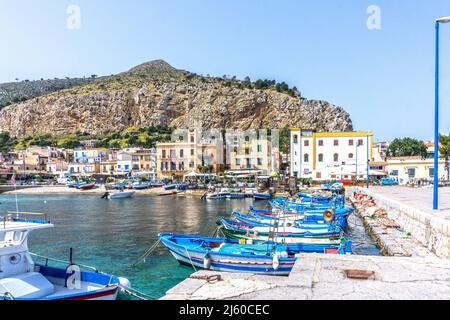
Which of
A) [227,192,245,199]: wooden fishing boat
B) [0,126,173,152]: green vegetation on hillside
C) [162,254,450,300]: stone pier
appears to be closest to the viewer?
[162,254,450,300]: stone pier

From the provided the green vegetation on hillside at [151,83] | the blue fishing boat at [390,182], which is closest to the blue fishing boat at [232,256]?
the blue fishing boat at [390,182]

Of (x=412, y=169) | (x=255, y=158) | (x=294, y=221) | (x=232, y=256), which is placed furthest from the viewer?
(x=255, y=158)

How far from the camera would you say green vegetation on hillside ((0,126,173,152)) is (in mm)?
121481

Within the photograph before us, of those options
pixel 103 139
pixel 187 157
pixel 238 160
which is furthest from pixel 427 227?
pixel 103 139

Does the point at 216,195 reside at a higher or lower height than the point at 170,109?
lower

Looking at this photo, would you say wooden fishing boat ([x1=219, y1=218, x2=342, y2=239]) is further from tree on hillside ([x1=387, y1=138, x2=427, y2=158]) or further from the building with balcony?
tree on hillside ([x1=387, y1=138, x2=427, y2=158])

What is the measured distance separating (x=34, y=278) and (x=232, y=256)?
711 centimetres

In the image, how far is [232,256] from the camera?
1541cm

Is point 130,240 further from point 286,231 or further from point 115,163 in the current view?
point 115,163

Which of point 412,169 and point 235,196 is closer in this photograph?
point 235,196

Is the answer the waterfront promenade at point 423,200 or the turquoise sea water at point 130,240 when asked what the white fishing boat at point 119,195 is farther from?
the waterfront promenade at point 423,200

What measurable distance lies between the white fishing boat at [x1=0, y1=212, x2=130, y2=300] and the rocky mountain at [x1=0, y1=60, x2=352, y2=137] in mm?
120495

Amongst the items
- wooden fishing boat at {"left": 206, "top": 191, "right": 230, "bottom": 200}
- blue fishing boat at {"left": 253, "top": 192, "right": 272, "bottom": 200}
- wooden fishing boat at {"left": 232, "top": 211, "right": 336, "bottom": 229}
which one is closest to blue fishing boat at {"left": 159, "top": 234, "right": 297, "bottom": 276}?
wooden fishing boat at {"left": 232, "top": 211, "right": 336, "bottom": 229}

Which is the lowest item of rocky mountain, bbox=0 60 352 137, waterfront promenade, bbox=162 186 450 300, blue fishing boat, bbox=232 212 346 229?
blue fishing boat, bbox=232 212 346 229
